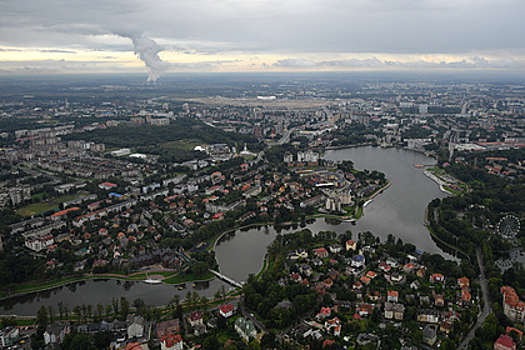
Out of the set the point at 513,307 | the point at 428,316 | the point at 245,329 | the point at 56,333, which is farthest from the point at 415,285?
the point at 56,333

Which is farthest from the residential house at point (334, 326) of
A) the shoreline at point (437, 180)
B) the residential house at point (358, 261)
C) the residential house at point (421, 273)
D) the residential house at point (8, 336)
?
the shoreline at point (437, 180)

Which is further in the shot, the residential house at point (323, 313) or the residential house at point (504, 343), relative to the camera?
the residential house at point (323, 313)

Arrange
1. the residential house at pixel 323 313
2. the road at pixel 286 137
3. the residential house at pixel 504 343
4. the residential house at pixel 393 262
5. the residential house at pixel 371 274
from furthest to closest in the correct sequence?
the road at pixel 286 137, the residential house at pixel 393 262, the residential house at pixel 371 274, the residential house at pixel 323 313, the residential house at pixel 504 343

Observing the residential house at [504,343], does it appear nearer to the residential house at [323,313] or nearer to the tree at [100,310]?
the residential house at [323,313]

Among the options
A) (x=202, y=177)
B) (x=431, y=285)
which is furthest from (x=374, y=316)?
(x=202, y=177)

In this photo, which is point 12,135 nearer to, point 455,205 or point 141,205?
point 141,205

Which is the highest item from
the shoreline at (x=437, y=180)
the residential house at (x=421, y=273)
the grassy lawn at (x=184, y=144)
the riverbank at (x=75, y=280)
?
the grassy lawn at (x=184, y=144)

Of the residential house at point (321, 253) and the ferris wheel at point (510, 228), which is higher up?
the ferris wheel at point (510, 228)
